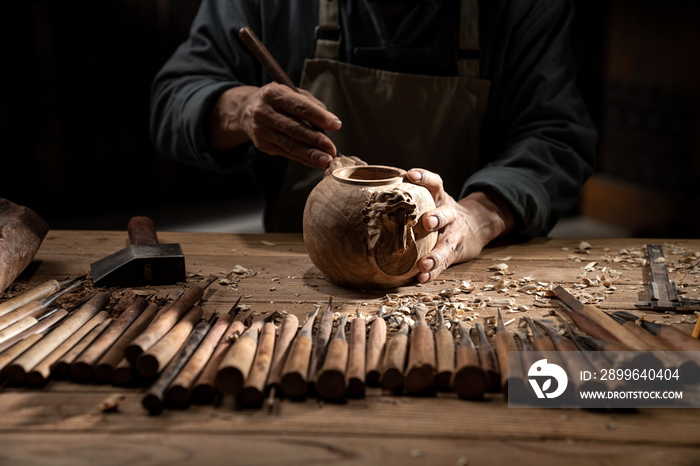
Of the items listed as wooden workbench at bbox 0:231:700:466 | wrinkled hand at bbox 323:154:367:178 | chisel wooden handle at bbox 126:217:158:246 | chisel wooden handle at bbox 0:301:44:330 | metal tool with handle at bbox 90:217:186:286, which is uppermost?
wrinkled hand at bbox 323:154:367:178

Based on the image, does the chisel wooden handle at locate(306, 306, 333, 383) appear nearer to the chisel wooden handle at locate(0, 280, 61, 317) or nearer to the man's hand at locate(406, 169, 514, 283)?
the man's hand at locate(406, 169, 514, 283)

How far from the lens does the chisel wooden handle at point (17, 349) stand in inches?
40.0

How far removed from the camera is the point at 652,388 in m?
0.93

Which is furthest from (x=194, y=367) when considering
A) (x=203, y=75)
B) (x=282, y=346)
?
(x=203, y=75)

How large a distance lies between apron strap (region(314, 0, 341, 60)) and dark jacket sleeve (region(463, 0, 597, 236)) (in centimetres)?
55

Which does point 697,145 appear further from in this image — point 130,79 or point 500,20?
point 130,79

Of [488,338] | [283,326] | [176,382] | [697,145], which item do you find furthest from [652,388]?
[697,145]

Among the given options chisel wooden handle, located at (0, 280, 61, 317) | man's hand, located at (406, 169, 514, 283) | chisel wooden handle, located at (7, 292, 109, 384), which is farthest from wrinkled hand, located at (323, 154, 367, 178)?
chisel wooden handle, located at (0, 280, 61, 317)

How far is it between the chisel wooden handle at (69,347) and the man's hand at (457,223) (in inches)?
28.9

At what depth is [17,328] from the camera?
1.15 m

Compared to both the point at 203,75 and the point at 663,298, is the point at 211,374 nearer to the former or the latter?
the point at 663,298

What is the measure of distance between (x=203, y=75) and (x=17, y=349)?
1.31m

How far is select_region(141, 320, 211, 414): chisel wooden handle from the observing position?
0.91 m

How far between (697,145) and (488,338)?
3237mm
